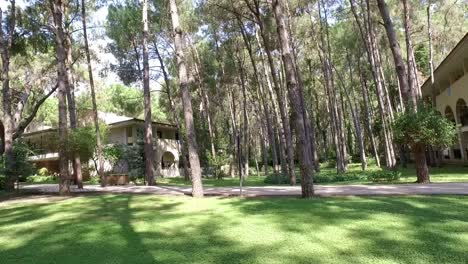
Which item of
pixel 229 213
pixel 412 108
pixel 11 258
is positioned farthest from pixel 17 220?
pixel 412 108

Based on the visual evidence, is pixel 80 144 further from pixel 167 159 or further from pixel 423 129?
pixel 167 159

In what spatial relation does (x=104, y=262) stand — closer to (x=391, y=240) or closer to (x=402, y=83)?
(x=391, y=240)

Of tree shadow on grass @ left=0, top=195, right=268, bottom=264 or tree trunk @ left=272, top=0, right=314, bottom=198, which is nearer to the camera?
tree shadow on grass @ left=0, top=195, right=268, bottom=264

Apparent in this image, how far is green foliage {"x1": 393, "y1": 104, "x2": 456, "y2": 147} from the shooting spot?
44.5 ft

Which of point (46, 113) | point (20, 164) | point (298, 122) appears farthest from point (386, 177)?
point (46, 113)

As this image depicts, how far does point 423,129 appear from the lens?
44.5ft

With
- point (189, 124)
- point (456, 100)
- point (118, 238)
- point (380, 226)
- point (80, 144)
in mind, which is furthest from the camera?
point (456, 100)

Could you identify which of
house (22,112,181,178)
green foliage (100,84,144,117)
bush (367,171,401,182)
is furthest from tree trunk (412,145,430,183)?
green foliage (100,84,144,117)

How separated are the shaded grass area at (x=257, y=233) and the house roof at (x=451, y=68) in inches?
505

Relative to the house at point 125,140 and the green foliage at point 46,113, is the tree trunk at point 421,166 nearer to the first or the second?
the house at point 125,140

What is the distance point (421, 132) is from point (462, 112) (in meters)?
17.7

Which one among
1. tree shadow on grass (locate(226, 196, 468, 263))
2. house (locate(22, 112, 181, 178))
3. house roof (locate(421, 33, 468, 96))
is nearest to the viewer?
tree shadow on grass (locate(226, 196, 468, 263))

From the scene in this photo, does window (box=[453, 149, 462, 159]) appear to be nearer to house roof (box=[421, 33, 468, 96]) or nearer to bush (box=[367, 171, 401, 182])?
house roof (box=[421, 33, 468, 96])

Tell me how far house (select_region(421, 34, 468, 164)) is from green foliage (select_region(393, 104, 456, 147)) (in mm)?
7546
